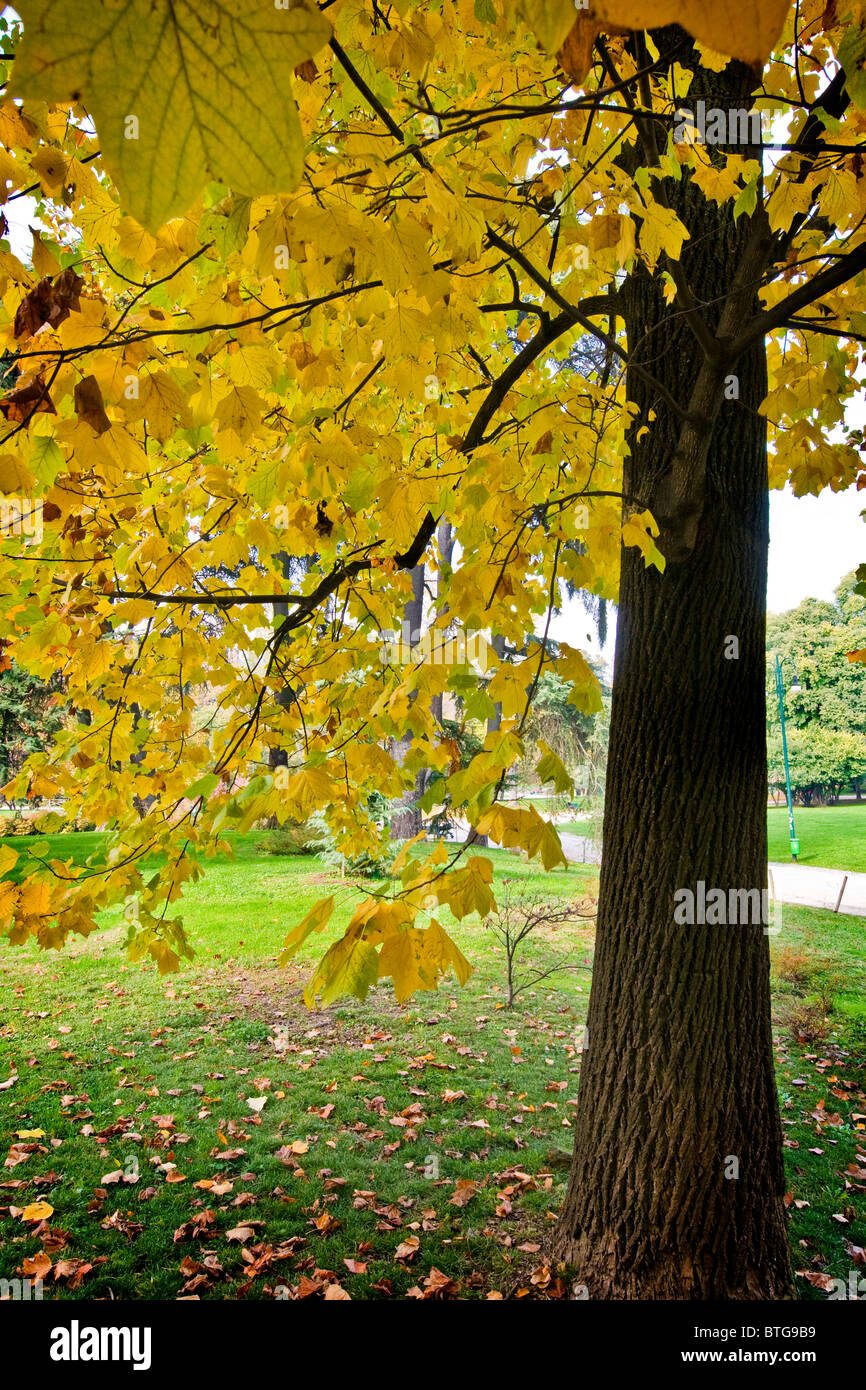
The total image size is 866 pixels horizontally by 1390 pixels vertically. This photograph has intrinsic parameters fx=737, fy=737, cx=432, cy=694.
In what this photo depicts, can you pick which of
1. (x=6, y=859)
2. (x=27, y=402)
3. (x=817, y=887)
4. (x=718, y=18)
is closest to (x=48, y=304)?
(x=27, y=402)

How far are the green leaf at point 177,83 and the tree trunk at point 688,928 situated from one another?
8.41 ft

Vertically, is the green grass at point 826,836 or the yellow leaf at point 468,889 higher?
the yellow leaf at point 468,889

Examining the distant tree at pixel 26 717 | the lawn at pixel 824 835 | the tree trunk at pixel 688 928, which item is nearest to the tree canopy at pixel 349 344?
the tree trunk at pixel 688 928

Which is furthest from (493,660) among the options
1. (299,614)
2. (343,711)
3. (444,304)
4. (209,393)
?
(343,711)

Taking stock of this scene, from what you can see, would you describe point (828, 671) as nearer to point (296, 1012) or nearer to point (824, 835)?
point (824, 835)

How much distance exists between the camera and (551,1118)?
4.81 meters

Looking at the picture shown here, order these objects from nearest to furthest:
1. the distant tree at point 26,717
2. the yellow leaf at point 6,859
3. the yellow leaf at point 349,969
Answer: the yellow leaf at point 349,969
the yellow leaf at point 6,859
the distant tree at point 26,717

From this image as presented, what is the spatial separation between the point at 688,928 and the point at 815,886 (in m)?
11.6

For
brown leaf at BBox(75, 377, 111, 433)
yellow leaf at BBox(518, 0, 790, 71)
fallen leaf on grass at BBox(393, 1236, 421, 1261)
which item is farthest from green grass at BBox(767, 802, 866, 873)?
yellow leaf at BBox(518, 0, 790, 71)

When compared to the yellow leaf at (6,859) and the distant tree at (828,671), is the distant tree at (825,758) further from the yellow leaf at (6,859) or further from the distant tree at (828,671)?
the yellow leaf at (6,859)

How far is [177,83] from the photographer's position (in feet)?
1.38

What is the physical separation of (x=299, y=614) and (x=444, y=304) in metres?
1.33

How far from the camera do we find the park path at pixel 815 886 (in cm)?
1100
